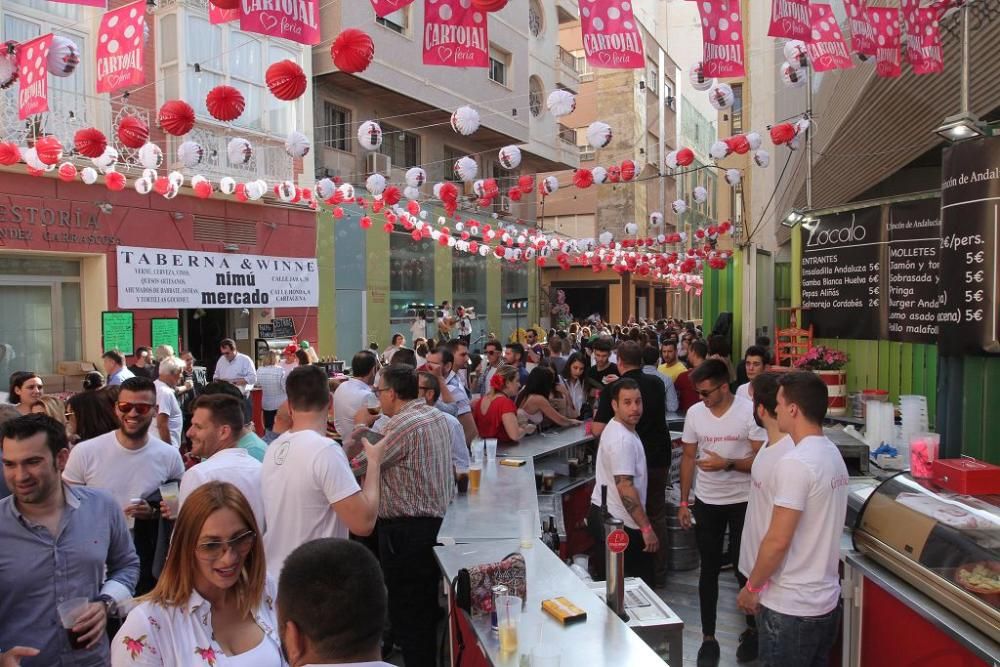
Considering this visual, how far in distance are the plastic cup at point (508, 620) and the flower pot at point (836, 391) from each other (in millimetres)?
6335

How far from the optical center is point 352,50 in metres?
6.55

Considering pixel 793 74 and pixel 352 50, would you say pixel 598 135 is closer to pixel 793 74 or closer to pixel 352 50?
pixel 793 74

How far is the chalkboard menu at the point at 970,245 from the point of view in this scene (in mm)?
4613

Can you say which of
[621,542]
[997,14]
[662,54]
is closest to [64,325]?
[621,542]

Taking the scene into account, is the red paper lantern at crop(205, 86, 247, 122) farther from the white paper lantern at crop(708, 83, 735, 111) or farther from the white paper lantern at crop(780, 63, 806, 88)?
the white paper lantern at crop(780, 63, 806, 88)

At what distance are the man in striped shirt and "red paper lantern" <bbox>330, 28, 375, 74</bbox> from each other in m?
3.42

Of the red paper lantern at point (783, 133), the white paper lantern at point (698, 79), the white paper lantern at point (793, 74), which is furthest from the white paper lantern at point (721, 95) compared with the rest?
the white paper lantern at point (793, 74)

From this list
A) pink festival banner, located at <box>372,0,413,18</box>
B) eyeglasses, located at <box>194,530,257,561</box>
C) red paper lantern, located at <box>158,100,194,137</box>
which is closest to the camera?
eyeglasses, located at <box>194,530,257,561</box>

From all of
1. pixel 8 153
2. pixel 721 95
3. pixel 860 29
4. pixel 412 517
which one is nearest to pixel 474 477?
pixel 412 517

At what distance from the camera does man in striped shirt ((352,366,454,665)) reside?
467 cm

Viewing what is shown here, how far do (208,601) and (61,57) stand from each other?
698 centimetres

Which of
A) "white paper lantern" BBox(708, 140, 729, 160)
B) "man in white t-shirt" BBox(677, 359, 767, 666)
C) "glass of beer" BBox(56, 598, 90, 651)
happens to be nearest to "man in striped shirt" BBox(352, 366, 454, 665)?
"man in white t-shirt" BBox(677, 359, 767, 666)

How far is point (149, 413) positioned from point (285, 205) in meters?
14.5

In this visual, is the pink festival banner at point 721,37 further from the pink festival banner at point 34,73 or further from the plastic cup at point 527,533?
the pink festival banner at point 34,73
